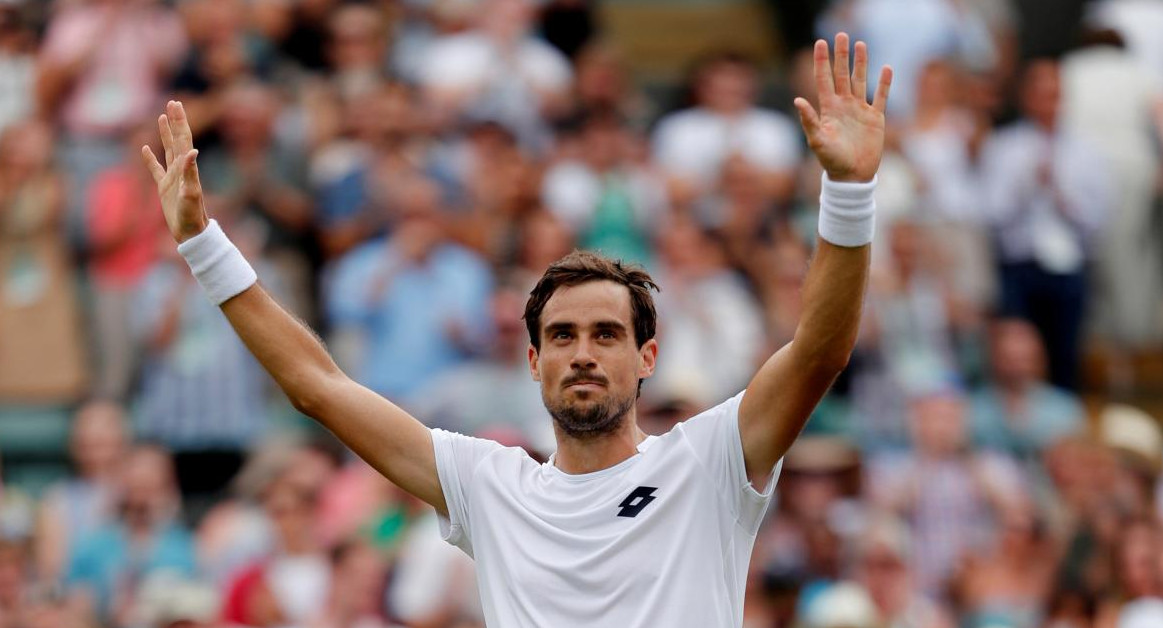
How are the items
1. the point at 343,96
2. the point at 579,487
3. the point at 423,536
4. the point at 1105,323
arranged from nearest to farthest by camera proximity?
the point at 579,487, the point at 423,536, the point at 343,96, the point at 1105,323

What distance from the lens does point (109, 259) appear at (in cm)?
1180

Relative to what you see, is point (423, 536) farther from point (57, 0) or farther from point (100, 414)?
point (57, 0)

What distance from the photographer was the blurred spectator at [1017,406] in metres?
11.6

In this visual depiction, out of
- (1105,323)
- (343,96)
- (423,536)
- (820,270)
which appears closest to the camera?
(820,270)

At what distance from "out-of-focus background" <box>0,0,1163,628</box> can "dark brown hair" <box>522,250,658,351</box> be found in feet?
13.9

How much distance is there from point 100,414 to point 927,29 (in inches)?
244

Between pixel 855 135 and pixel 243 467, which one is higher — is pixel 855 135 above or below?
above

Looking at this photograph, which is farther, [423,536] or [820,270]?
[423,536]

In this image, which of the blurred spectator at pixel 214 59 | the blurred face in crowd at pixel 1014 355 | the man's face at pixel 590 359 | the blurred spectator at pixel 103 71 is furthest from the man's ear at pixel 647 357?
the blurred spectator at pixel 103 71

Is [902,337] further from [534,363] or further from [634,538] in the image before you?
[634,538]

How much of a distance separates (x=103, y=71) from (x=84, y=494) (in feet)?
9.69

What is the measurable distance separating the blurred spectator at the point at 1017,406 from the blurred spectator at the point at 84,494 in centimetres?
457

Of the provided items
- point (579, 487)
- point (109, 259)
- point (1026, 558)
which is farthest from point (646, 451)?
point (109, 259)

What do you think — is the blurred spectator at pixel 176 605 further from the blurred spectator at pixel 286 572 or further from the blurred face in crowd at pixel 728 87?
the blurred face in crowd at pixel 728 87
